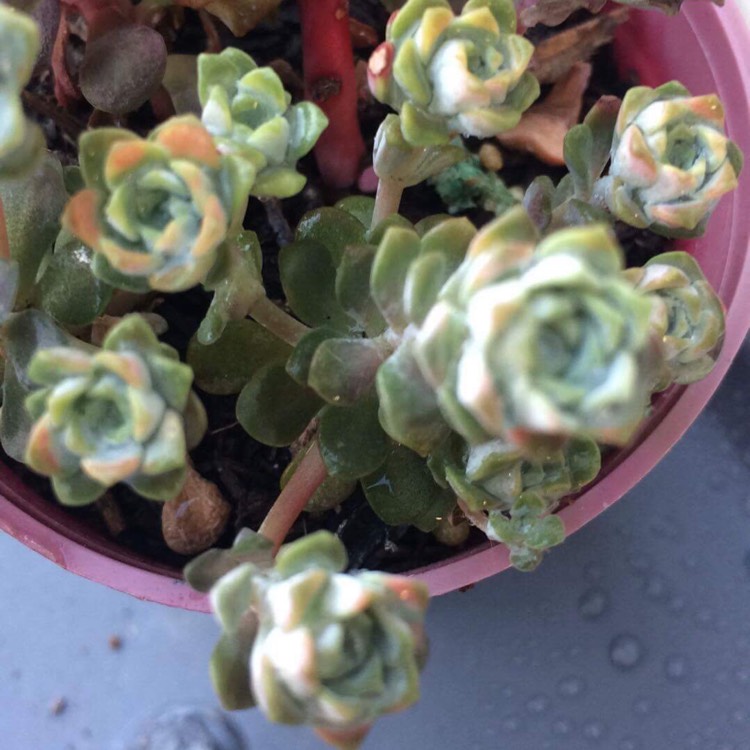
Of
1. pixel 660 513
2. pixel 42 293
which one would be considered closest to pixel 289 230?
pixel 42 293

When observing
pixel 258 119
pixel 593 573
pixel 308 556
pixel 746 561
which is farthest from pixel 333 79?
pixel 746 561

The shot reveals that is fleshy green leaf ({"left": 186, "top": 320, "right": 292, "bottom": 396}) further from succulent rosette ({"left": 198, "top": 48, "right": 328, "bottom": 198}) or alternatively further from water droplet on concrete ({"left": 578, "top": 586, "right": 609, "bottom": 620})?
water droplet on concrete ({"left": 578, "top": 586, "right": 609, "bottom": 620})

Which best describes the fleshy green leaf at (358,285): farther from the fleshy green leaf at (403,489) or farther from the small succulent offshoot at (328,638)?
the small succulent offshoot at (328,638)

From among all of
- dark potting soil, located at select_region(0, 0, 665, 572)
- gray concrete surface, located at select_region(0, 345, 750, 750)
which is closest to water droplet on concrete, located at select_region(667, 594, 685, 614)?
gray concrete surface, located at select_region(0, 345, 750, 750)

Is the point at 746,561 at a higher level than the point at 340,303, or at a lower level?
lower

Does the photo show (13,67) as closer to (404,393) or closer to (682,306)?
(404,393)

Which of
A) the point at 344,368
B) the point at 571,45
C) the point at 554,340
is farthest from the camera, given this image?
the point at 571,45

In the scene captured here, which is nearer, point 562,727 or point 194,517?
point 194,517
